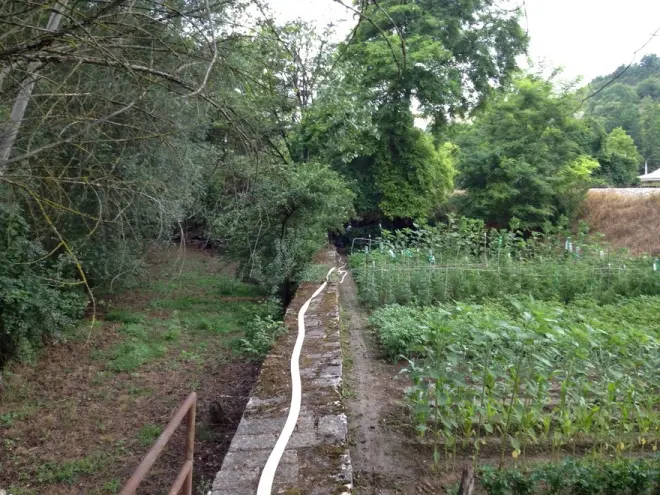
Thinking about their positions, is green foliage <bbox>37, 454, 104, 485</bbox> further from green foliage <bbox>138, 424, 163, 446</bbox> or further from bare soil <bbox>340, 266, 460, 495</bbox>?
bare soil <bbox>340, 266, 460, 495</bbox>

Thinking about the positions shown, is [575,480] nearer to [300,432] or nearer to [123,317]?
[300,432]

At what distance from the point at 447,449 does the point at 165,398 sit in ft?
11.3

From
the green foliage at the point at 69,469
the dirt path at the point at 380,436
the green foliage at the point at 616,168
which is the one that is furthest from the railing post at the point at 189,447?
the green foliage at the point at 616,168

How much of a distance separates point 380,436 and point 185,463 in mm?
2167

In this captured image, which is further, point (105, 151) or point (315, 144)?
point (315, 144)

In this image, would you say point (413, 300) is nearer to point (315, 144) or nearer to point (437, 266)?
point (437, 266)

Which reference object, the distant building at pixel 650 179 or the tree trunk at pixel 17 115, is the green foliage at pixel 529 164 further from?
the tree trunk at pixel 17 115

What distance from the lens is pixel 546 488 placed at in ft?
10.1

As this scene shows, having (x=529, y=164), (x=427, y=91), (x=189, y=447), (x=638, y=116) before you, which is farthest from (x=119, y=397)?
(x=638, y=116)

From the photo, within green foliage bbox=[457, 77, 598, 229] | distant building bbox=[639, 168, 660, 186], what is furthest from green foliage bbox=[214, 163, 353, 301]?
distant building bbox=[639, 168, 660, 186]

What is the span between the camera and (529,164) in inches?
677

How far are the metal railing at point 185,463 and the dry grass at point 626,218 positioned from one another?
1555cm

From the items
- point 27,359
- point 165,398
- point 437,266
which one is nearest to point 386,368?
point 165,398

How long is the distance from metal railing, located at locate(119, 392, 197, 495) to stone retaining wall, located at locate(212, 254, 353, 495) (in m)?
0.47
